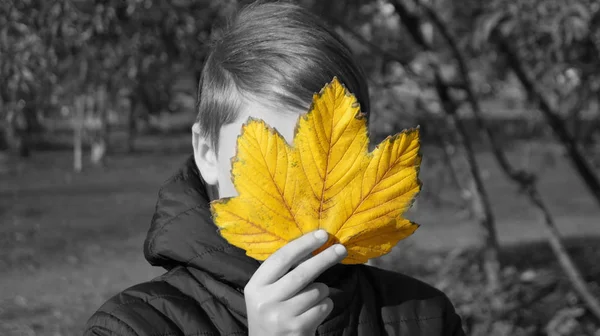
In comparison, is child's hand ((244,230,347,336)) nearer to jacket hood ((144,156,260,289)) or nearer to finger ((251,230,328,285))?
finger ((251,230,328,285))

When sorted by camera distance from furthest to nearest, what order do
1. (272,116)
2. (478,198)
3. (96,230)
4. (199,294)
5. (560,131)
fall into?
(96,230)
(478,198)
(560,131)
(199,294)
(272,116)

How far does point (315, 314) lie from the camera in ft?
4.37

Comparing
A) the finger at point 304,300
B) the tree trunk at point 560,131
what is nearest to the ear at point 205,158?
the finger at point 304,300

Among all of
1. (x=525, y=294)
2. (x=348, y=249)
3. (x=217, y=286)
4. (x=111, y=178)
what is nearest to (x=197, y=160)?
(x=217, y=286)

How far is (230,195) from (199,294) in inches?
10.0

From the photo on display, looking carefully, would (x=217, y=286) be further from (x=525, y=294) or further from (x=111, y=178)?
(x=111, y=178)

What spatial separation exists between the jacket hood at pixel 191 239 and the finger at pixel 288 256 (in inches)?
11.0

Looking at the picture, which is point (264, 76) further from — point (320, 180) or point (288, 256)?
point (288, 256)

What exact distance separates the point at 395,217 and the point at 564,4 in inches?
111

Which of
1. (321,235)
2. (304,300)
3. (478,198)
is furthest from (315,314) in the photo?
(478,198)

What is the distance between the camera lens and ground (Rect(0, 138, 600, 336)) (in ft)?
A: 25.1

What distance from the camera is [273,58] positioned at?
1.62 meters

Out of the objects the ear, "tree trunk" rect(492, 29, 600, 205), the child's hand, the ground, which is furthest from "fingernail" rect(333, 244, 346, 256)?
the ground

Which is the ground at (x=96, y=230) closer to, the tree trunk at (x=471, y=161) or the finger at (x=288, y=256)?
the tree trunk at (x=471, y=161)
